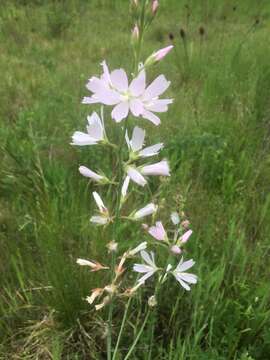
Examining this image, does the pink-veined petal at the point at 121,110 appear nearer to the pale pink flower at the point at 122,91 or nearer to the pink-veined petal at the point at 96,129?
the pale pink flower at the point at 122,91

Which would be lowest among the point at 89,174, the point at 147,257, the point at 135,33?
the point at 147,257

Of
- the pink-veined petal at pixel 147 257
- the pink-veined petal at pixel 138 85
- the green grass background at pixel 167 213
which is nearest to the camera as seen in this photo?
the pink-veined petal at pixel 138 85

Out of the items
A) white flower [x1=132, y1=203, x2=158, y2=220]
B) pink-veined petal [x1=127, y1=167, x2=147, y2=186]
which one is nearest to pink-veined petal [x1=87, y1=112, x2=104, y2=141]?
pink-veined petal [x1=127, y1=167, x2=147, y2=186]

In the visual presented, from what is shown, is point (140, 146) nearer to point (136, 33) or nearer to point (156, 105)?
point (156, 105)

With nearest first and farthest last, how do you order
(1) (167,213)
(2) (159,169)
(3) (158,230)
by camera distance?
(2) (159,169) → (3) (158,230) → (1) (167,213)

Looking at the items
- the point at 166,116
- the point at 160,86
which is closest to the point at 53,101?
the point at 166,116

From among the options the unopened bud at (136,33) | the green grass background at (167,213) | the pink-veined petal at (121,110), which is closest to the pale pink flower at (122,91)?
the pink-veined petal at (121,110)

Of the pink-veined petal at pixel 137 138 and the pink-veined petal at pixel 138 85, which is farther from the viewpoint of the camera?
the pink-veined petal at pixel 137 138

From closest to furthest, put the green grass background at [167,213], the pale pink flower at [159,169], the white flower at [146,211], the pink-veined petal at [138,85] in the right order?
the pink-veined petal at [138,85] < the pale pink flower at [159,169] < the white flower at [146,211] < the green grass background at [167,213]


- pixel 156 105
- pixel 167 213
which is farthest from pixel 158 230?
pixel 167 213

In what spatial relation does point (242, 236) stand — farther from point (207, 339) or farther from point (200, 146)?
point (200, 146)
